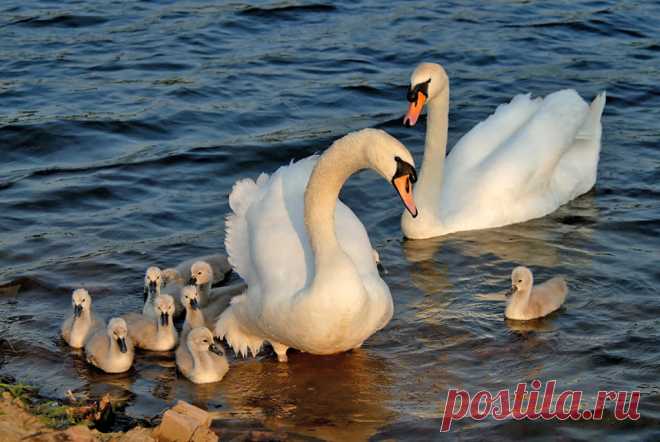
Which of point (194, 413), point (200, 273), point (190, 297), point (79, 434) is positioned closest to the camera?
point (79, 434)

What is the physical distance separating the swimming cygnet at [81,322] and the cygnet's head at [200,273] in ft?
2.73

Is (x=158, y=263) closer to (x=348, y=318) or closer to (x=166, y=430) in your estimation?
(x=348, y=318)

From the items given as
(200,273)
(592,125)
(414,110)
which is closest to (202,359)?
(200,273)

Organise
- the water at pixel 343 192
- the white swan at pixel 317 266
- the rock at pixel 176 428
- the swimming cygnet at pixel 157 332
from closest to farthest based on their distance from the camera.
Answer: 1. the rock at pixel 176 428
2. the white swan at pixel 317 266
3. the water at pixel 343 192
4. the swimming cygnet at pixel 157 332

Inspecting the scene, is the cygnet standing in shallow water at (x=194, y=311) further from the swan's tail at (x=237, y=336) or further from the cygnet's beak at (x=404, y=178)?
the cygnet's beak at (x=404, y=178)

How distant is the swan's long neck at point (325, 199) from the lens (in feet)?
24.5

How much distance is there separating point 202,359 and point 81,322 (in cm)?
97

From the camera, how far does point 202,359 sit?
7.83 metres

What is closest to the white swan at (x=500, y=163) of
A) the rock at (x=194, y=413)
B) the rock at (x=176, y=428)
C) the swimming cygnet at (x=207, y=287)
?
the swimming cygnet at (x=207, y=287)

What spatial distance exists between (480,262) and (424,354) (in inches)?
74.3

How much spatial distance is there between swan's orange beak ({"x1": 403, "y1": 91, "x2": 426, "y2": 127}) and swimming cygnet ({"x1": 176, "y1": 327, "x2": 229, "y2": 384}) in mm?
2961

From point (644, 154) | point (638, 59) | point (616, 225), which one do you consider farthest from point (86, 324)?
point (638, 59)

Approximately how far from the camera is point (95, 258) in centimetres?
992

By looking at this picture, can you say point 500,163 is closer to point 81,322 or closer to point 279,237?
point 279,237
